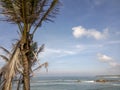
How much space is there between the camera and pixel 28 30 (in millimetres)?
5758

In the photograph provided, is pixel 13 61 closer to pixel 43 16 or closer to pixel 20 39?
pixel 20 39

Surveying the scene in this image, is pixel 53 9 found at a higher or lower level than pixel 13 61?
higher

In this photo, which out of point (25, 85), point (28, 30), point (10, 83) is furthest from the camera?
point (28, 30)

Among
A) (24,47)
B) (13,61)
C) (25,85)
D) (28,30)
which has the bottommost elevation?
(25,85)

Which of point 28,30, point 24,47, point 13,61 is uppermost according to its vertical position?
point 28,30

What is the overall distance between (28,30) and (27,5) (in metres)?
0.59

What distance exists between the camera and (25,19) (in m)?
5.66

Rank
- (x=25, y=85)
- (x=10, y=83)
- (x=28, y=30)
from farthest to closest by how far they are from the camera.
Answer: (x=28, y=30), (x=25, y=85), (x=10, y=83)

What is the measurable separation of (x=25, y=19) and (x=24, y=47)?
661mm

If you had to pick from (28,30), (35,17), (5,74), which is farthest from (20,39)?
(5,74)

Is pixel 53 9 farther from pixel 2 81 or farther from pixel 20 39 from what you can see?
pixel 2 81

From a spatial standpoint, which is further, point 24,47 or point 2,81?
point 24,47

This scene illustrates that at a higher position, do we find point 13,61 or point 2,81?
point 13,61

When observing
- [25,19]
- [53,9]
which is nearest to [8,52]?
[25,19]
